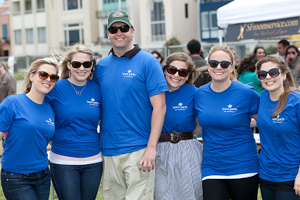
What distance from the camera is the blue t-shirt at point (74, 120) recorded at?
10.7ft

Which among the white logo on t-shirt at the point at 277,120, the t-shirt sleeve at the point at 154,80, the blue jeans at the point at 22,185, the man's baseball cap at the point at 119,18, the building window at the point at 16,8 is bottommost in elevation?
the blue jeans at the point at 22,185

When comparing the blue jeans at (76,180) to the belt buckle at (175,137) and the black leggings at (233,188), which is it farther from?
the black leggings at (233,188)

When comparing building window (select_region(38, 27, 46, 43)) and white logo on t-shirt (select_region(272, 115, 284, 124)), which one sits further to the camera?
building window (select_region(38, 27, 46, 43))

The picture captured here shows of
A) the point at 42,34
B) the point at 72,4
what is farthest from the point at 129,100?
the point at 42,34

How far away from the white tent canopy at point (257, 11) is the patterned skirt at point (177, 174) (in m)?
4.69

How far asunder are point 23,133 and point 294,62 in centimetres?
660

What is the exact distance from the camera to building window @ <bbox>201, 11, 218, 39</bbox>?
3319 centimetres

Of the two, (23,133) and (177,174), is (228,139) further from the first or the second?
(23,133)

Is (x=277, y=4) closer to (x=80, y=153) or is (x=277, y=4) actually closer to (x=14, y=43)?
(x=80, y=153)

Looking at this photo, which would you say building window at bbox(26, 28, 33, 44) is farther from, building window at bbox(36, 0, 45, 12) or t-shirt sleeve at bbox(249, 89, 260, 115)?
Answer: t-shirt sleeve at bbox(249, 89, 260, 115)

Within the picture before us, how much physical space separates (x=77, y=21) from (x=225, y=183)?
133 ft

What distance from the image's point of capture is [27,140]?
120 inches

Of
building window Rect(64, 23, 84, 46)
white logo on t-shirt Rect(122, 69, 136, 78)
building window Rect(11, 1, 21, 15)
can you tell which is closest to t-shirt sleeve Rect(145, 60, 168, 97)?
white logo on t-shirt Rect(122, 69, 136, 78)

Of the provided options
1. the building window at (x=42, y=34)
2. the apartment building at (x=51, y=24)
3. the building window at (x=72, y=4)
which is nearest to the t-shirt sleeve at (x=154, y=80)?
the apartment building at (x=51, y=24)
